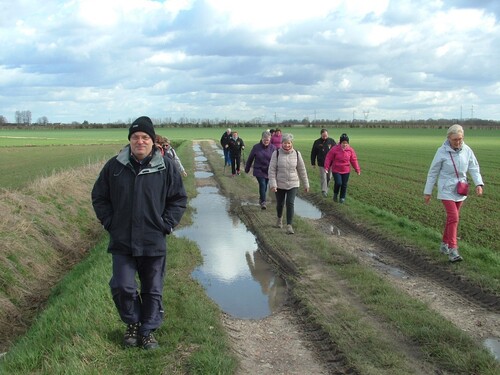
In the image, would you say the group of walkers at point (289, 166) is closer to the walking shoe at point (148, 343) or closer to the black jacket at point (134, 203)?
the walking shoe at point (148, 343)

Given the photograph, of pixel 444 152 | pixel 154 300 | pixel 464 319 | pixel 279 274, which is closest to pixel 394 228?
pixel 444 152

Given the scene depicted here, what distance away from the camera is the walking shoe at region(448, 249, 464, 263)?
779cm

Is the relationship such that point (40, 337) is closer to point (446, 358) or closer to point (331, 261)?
point (446, 358)

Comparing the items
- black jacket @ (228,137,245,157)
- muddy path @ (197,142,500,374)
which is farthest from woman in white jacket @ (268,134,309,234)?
black jacket @ (228,137,245,157)

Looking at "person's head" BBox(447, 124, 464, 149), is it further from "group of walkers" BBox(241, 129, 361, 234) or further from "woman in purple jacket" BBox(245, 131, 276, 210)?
"woman in purple jacket" BBox(245, 131, 276, 210)

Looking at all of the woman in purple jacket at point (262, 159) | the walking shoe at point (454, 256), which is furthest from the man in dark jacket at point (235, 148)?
the walking shoe at point (454, 256)

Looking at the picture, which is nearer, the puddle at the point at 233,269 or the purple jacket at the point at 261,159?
the puddle at the point at 233,269

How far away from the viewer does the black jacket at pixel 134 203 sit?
14.6ft

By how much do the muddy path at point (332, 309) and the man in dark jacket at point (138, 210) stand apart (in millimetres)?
1209

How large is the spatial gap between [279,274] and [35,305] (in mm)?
3863

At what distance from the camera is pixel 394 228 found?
10414mm

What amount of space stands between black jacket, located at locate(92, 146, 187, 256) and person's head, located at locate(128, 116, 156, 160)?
0.10 metres

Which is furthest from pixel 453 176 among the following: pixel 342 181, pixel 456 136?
pixel 342 181

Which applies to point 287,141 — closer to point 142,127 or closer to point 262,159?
point 262,159
